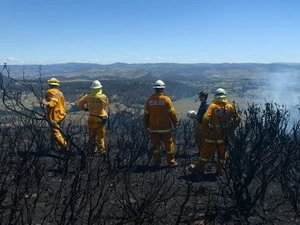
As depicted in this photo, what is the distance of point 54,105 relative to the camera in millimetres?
7695

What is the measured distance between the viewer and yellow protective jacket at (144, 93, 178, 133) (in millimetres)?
7191

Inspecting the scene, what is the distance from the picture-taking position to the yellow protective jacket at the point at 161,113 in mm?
7191

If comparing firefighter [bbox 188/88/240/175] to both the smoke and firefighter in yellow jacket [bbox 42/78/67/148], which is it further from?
firefighter in yellow jacket [bbox 42/78/67/148]

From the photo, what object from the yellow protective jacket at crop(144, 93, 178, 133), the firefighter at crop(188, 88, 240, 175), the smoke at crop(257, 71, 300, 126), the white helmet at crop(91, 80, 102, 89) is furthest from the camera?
the smoke at crop(257, 71, 300, 126)

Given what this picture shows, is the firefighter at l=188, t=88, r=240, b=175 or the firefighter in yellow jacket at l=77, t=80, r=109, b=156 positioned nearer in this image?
the firefighter at l=188, t=88, r=240, b=175

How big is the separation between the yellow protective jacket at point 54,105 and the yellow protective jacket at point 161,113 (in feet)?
6.84

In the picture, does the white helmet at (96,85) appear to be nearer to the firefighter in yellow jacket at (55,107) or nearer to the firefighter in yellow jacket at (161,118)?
the firefighter in yellow jacket at (55,107)

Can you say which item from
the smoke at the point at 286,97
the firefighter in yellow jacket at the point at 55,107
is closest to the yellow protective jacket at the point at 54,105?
the firefighter in yellow jacket at the point at 55,107

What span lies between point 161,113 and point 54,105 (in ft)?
7.62

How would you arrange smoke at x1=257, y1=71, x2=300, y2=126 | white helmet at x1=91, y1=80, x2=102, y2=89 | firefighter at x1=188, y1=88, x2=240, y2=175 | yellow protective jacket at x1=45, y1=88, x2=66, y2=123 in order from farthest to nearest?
smoke at x1=257, y1=71, x2=300, y2=126 → white helmet at x1=91, y1=80, x2=102, y2=89 → yellow protective jacket at x1=45, y1=88, x2=66, y2=123 → firefighter at x1=188, y1=88, x2=240, y2=175

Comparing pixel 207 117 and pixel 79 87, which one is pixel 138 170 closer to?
pixel 207 117

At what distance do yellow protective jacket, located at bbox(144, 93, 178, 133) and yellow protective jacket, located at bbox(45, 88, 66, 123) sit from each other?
6.84 ft

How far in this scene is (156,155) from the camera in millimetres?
7230

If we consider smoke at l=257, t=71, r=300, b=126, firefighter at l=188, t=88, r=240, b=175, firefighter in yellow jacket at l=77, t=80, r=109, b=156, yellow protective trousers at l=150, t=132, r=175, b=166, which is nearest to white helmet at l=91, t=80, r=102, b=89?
firefighter in yellow jacket at l=77, t=80, r=109, b=156
